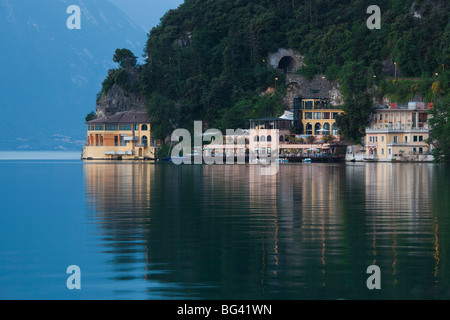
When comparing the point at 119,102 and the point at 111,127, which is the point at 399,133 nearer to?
the point at 111,127

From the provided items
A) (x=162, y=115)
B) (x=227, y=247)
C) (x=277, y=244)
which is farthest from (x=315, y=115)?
(x=227, y=247)

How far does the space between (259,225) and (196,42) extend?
11257 cm

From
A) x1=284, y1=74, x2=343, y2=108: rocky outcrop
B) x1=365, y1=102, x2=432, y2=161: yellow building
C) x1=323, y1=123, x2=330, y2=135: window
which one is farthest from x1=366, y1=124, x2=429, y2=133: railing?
x1=284, y1=74, x2=343, y2=108: rocky outcrop

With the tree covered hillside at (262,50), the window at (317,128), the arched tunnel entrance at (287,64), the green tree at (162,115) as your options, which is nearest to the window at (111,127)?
the tree covered hillside at (262,50)

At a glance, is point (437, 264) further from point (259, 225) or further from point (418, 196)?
point (418, 196)

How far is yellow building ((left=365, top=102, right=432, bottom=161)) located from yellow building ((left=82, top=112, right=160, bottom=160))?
1687 inches

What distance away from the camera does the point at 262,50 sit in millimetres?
131375

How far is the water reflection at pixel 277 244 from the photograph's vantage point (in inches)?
558

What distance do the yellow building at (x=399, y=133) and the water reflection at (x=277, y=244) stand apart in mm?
71815

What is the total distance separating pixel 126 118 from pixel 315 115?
36673 mm

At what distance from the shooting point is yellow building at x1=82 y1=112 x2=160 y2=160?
440 feet

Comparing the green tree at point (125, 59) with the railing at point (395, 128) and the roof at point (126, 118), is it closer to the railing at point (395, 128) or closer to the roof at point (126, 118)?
the roof at point (126, 118)
